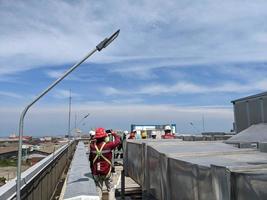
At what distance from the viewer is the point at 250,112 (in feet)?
37.2

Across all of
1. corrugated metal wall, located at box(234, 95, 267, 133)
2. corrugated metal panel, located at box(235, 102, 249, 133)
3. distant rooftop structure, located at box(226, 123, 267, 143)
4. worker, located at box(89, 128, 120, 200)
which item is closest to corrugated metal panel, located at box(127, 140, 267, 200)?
distant rooftop structure, located at box(226, 123, 267, 143)

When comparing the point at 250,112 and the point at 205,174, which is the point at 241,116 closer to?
the point at 250,112

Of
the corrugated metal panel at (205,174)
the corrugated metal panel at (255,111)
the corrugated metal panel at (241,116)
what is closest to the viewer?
the corrugated metal panel at (205,174)

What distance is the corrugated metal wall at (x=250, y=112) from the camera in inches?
408

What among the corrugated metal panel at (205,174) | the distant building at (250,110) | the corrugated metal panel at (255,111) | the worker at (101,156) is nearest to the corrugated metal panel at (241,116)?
the distant building at (250,110)

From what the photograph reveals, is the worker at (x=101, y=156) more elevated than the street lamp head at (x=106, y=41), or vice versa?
the street lamp head at (x=106, y=41)

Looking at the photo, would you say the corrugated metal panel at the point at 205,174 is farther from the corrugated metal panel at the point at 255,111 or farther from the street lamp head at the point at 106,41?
the corrugated metal panel at the point at 255,111

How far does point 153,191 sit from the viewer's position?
848cm

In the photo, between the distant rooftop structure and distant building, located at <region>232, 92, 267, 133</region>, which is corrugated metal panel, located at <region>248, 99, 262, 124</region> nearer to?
distant building, located at <region>232, 92, 267, 133</region>

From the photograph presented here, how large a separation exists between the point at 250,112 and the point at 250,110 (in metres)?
0.06

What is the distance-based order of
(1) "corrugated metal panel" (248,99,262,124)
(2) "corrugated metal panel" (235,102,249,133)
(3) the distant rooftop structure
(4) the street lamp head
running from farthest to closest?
1. (2) "corrugated metal panel" (235,102,249,133)
2. (1) "corrugated metal panel" (248,99,262,124)
3. (3) the distant rooftop structure
4. (4) the street lamp head

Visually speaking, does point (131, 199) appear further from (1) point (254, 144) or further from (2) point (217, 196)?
(2) point (217, 196)

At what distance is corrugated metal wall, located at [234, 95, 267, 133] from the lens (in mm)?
10359

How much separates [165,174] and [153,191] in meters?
1.90
